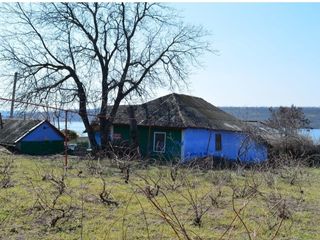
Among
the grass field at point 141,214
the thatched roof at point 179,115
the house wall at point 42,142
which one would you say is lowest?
the grass field at point 141,214

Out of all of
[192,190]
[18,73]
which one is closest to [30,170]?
[192,190]

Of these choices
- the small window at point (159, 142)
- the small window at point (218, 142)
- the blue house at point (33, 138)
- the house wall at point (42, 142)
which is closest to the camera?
the small window at point (159, 142)

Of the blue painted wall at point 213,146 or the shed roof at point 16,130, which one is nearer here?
the blue painted wall at point 213,146

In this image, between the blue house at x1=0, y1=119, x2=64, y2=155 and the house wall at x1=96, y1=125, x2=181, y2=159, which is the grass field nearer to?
the house wall at x1=96, y1=125, x2=181, y2=159

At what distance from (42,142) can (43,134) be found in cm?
53

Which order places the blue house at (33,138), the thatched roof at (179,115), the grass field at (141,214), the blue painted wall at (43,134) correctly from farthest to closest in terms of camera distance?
the blue painted wall at (43,134) < the blue house at (33,138) < the thatched roof at (179,115) < the grass field at (141,214)

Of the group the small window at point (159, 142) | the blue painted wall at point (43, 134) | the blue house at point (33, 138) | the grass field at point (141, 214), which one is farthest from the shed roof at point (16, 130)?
the grass field at point (141, 214)

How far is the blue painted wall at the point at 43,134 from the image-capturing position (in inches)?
1009

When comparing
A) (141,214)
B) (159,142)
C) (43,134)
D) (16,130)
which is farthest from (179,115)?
(141,214)

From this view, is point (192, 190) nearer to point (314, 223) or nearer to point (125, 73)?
point (314, 223)

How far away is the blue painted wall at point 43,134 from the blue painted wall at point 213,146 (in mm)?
8723

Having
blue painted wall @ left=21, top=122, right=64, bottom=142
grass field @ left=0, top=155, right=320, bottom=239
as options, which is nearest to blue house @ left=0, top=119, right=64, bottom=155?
blue painted wall @ left=21, top=122, right=64, bottom=142

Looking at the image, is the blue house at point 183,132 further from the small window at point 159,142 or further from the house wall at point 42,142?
the house wall at point 42,142

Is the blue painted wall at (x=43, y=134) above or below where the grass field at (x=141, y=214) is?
above
